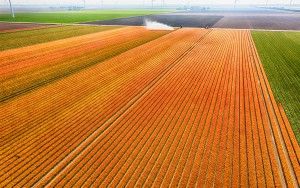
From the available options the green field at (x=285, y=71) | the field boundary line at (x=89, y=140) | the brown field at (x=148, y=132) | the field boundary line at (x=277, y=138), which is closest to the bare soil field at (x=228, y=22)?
the green field at (x=285, y=71)

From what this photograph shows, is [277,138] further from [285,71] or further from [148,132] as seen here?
[285,71]

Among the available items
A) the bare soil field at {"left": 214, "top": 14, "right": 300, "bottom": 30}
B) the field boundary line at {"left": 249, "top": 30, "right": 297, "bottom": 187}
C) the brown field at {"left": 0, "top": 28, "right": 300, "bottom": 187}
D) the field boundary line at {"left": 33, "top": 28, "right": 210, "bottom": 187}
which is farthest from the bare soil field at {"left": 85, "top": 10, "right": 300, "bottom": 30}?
the field boundary line at {"left": 33, "top": 28, "right": 210, "bottom": 187}

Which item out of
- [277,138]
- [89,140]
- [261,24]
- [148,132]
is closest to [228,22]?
[261,24]

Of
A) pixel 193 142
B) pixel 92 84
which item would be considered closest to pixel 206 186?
pixel 193 142

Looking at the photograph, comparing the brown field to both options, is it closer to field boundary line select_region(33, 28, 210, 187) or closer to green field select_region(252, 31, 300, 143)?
field boundary line select_region(33, 28, 210, 187)

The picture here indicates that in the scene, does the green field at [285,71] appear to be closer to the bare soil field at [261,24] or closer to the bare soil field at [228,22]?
the bare soil field at [261,24]

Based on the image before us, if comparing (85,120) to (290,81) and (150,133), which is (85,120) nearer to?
(150,133)
